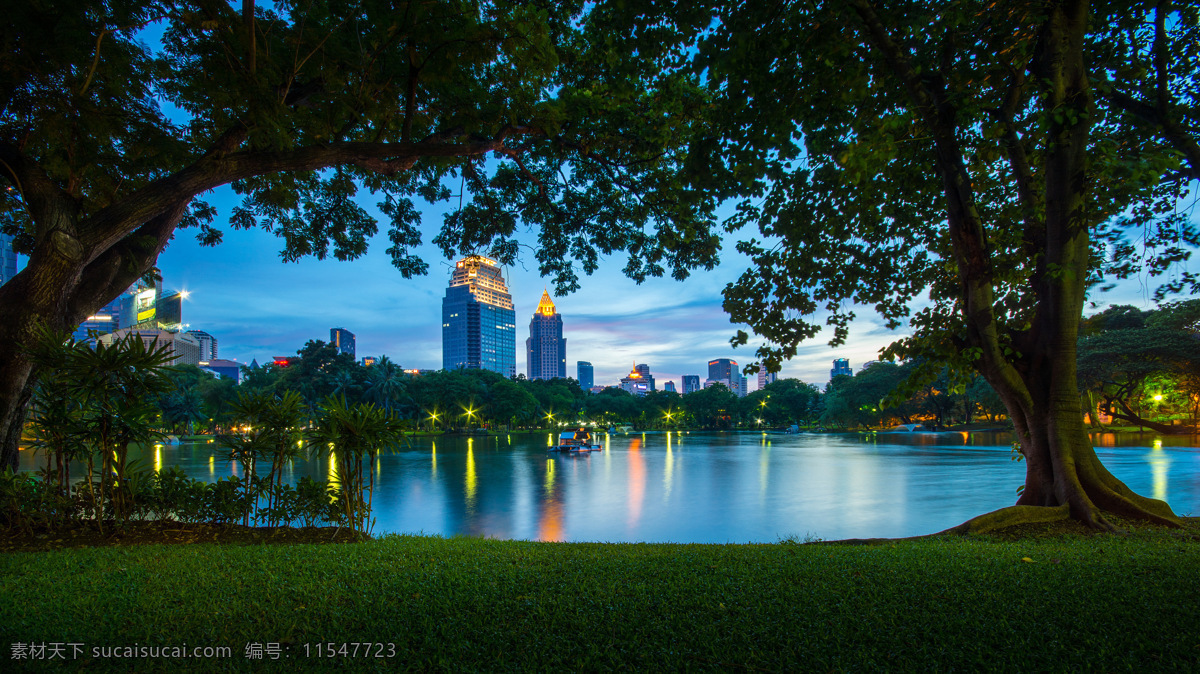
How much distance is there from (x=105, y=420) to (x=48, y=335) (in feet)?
3.20

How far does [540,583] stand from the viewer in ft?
10.9

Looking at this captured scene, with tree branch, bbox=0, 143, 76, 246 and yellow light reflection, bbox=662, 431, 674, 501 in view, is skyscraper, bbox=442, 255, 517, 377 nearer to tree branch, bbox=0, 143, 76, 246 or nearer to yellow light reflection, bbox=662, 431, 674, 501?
Answer: yellow light reflection, bbox=662, 431, 674, 501

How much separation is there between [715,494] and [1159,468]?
671 inches

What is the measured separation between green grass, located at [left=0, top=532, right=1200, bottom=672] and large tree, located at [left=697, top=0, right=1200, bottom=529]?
2481 mm

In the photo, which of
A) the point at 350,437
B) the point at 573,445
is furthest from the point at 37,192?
the point at 573,445

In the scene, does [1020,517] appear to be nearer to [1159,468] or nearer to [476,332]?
[1159,468]

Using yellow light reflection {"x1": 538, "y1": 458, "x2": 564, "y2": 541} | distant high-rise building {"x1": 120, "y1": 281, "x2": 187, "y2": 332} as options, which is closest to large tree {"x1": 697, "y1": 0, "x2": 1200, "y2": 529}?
yellow light reflection {"x1": 538, "y1": 458, "x2": 564, "y2": 541}

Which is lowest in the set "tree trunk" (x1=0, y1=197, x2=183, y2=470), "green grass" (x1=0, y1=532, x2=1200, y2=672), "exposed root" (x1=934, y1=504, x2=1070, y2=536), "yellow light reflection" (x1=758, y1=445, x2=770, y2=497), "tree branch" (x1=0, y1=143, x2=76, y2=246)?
"yellow light reflection" (x1=758, y1=445, x2=770, y2=497)

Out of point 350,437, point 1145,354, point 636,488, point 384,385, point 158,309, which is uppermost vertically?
point 158,309

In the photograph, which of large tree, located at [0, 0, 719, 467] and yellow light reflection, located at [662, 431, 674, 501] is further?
yellow light reflection, located at [662, 431, 674, 501]

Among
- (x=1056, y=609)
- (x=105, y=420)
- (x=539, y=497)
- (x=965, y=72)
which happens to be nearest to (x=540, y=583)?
(x=1056, y=609)

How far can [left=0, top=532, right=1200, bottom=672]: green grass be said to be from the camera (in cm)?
244

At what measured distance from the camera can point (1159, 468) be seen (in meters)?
17.6

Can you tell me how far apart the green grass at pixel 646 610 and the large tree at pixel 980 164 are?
97.7 inches
